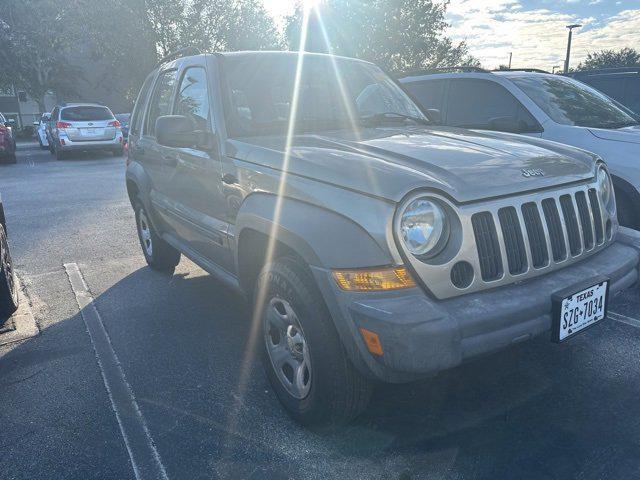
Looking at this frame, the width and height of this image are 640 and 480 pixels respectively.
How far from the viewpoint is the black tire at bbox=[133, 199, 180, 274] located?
16.1 ft

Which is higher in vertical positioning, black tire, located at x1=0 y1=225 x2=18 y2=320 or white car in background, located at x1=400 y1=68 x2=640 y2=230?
white car in background, located at x1=400 y1=68 x2=640 y2=230

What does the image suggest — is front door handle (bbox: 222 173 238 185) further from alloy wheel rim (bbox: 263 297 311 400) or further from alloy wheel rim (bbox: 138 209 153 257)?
alloy wheel rim (bbox: 138 209 153 257)

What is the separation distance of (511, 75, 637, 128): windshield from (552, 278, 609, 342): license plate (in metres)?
3.08

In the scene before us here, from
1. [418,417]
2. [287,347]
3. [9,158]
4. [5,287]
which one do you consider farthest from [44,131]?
[418,417]

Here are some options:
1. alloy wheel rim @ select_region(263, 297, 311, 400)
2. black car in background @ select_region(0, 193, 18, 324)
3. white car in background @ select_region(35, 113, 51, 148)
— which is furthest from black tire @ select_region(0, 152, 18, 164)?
alloy wheel rim @ select_region(263, 297, 311, 400)

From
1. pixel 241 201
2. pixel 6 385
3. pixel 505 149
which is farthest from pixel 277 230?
pixel 6 385

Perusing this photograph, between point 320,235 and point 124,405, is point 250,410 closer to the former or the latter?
point 124,405

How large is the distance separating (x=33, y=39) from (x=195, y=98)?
107ft

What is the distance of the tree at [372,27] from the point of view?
24.4 m

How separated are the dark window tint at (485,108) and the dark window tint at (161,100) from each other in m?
2.93

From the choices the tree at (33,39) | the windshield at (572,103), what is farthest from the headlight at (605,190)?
the tree at (33,39)

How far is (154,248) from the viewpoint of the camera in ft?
16.3

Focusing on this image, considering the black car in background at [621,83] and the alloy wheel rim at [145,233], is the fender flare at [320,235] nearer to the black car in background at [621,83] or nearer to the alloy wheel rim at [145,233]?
the alloy wheel rim at [145,233]

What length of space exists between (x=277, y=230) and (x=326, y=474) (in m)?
1.09
